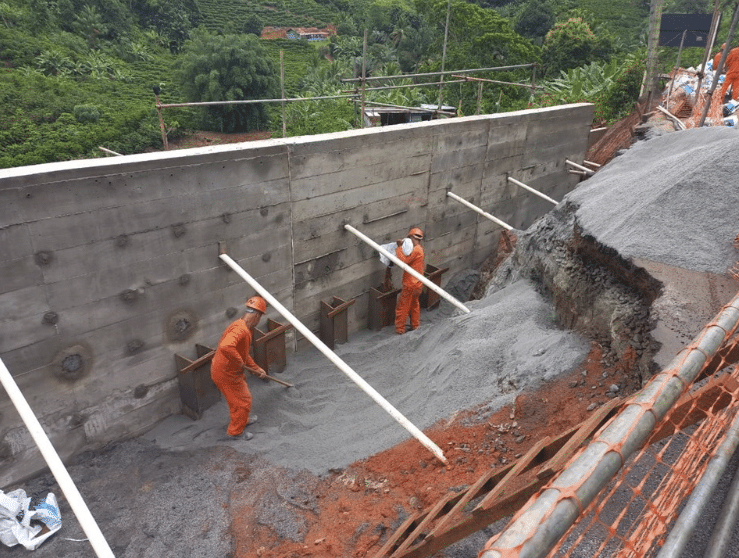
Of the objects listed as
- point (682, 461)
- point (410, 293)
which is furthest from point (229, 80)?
point (682, 461)

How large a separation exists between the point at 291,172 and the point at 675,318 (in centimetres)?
451

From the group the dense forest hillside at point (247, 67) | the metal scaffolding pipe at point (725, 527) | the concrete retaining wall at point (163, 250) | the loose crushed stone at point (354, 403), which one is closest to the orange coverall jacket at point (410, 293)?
the concrete retaining wall at point (163, 250)

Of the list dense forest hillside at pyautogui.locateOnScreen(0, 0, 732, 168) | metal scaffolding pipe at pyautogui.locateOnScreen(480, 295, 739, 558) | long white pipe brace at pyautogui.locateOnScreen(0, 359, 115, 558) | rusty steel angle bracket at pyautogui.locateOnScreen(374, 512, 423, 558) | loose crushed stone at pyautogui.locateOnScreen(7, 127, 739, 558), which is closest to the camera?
metal scaffolding pipe at pyautogui.locateOnScreen(480, 295, 739, 558)

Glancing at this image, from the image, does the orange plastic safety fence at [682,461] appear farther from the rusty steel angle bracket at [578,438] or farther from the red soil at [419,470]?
the red soil at [419,470]

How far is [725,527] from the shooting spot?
2248 mm

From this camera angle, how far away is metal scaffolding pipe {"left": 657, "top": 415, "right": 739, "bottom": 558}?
6.02 feet

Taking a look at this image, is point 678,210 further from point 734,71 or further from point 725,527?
point 734,71

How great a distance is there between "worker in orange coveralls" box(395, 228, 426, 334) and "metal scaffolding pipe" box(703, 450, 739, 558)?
18.6ft

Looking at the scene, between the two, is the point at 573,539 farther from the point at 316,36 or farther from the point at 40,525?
the point at 316,36

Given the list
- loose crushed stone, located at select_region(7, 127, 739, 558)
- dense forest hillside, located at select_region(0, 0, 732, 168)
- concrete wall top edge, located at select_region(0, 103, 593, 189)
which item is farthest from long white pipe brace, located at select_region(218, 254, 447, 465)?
dense forest hillside, located at select_region(0, 0, 732, 168)

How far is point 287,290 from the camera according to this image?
7.30 meters

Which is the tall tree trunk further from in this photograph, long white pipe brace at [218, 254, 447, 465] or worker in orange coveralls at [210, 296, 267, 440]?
worker in orange coveralls at [210, 296, 267, 440]

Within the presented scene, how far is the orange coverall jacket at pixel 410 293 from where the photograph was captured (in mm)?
7918

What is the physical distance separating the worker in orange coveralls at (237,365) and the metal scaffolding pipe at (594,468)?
4.50 meters
